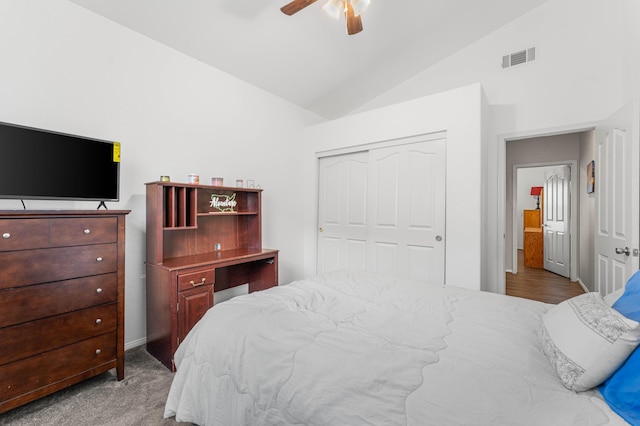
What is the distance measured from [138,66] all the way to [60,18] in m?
0.55

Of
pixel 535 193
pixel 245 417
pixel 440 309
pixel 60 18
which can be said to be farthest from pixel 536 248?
pixel 60 18

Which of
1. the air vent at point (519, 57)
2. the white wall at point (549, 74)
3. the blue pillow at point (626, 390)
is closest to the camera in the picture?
the blue pillow at point (626, 390)

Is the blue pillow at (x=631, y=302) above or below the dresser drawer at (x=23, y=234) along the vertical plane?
below

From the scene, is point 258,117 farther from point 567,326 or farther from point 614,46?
point 614,46

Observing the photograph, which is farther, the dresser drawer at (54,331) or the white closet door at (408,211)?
the white closet door at (408,211)

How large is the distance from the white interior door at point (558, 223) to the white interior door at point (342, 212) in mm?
3919

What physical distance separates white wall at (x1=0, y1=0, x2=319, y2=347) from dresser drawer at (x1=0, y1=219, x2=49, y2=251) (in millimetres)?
558

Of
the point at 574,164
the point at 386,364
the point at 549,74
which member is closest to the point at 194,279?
the point at 386,364

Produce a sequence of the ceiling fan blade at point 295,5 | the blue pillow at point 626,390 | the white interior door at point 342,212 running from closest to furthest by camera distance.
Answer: the blue pillow at point 626,390, the ceiling fan blade at point 295,5, the white interior door at point 342,212

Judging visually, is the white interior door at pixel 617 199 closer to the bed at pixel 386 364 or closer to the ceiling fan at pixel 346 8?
the bed at pixel 386 364

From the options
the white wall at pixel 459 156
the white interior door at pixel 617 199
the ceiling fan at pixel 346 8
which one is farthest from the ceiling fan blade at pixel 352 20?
the white interior door at pixel 617 199

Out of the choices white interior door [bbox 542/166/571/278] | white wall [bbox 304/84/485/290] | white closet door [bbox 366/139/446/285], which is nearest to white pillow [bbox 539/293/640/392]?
white wall [bbox 304/84/485/290]

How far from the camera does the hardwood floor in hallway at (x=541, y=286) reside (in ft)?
13.1

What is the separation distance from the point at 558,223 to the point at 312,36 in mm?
5600
